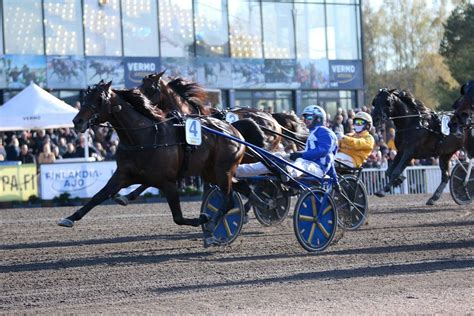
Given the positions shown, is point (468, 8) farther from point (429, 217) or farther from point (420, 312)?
point (420, 312)

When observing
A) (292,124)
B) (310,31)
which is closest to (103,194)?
(292,124)

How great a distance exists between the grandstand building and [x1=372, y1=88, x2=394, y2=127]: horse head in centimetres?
930

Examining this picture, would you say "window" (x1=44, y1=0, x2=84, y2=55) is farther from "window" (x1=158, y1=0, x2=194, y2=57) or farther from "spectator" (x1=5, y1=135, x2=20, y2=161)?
"spectator" (x1=5, y1=135, x2=20, y2=161)

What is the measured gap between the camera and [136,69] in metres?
29.3

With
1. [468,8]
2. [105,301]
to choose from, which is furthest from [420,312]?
[468,8]

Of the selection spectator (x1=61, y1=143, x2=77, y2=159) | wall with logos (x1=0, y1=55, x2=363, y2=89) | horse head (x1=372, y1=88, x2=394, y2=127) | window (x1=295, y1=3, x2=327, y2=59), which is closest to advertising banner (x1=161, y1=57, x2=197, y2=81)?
wall with logos (x1=0, y1=55, x2=363, y2=89)

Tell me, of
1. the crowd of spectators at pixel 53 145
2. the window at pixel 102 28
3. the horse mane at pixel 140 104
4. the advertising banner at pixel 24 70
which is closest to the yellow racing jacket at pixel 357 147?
the horse mane at pixel 140 104

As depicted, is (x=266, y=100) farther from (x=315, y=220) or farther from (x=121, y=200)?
(x=315, y=220)

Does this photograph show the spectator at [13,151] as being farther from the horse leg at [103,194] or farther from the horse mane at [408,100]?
the horse leg at [103,194]

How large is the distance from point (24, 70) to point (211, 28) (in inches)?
268

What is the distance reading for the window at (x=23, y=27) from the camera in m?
27.5

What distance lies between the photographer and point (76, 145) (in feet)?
72.0

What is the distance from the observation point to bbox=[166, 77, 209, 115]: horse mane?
13.0 meters

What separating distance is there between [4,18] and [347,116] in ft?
33.1
